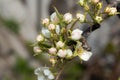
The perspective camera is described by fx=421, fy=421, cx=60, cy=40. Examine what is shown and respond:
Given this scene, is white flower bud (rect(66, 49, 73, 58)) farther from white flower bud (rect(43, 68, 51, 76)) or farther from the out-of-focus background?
the out-of-focus background

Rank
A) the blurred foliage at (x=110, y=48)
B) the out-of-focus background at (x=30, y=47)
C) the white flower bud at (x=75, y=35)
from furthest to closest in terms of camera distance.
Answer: the blurred foliage at (x=110, y=48), the out-of-focus background at (x=30, y=47), the white flower bud at (x=75, y=35)

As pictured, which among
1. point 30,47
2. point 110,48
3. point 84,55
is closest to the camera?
point 84,55

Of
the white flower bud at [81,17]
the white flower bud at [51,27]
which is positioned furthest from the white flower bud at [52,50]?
the white flower bud at [81,17]

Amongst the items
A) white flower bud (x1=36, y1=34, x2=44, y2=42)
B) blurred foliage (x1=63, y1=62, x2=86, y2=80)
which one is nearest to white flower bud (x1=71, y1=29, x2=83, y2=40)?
white flower bud (x1=36, y1=34, x2=44, y2=42)

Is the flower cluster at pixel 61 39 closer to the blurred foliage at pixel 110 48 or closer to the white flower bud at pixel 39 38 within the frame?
the white flower bud at pixel 39 38

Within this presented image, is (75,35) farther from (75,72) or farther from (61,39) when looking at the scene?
(75,72)

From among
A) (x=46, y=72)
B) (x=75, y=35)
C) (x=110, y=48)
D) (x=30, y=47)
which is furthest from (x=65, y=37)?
(x=30, y=47)

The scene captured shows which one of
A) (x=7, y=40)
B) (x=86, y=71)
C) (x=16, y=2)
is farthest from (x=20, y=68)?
(x=16, y=2)

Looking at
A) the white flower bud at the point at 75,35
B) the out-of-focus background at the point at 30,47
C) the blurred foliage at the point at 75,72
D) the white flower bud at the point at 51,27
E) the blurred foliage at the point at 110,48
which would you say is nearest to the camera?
the white flower bud at the point at 75,35
